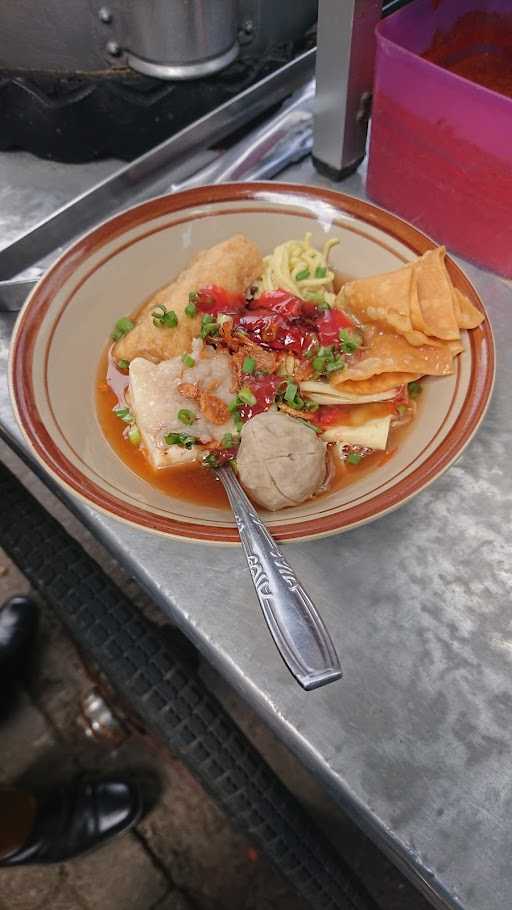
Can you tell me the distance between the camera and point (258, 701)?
1.16 m

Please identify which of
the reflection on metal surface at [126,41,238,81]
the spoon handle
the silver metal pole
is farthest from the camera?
the reflection on metal surface at [126,41,238,81]

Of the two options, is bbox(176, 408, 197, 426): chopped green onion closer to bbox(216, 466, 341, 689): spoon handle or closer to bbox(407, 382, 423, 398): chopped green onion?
bbox(216, 466, 341, 689): spoon handle

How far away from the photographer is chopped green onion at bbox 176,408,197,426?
1348 mm

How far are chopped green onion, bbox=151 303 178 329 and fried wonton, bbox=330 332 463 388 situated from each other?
0.37 metres

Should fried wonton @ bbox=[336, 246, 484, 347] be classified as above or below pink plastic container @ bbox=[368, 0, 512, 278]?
below

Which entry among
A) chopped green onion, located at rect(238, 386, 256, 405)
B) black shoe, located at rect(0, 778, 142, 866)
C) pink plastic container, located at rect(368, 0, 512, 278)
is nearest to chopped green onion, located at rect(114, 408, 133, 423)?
chopped green onion, located at rect(238, 386, 256, 405)

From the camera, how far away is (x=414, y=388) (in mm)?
1372

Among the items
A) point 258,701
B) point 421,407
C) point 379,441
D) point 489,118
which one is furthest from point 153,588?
point 489,118

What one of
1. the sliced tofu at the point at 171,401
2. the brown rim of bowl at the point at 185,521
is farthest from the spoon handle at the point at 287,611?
the sliced tofu at the point at 171,401

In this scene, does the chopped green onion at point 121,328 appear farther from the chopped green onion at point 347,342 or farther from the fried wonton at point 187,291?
the chopped green onion at point 347,342

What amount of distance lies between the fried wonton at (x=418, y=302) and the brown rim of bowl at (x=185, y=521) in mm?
28

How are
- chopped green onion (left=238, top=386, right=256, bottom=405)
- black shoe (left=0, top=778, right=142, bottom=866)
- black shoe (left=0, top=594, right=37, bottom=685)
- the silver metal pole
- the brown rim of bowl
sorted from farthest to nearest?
1. black shoe (left=0, top=594, right=37, bottom=685)
2. black shoe (left=0, top=778, right=142, bottom=866)
3. the silver metal pole
4. chopped green onion (left=238, top=386, right=256, bottom=405)
5. the brown rim of bowl

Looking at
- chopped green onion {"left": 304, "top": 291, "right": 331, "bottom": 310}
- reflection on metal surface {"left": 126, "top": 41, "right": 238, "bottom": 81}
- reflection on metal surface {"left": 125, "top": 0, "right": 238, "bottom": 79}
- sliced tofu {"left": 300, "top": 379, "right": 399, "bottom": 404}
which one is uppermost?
reflection on metal surface {"left": 125, "top": 0, "right": 238, "bottom": 79}

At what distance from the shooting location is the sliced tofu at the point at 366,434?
1.32m
